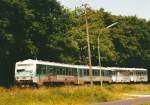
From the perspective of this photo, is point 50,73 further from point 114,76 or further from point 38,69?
point 114,76

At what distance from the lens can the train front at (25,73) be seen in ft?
172

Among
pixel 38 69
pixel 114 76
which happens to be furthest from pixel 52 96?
pixel 114 76

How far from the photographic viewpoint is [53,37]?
67500 millimetres

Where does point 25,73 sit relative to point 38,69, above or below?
below

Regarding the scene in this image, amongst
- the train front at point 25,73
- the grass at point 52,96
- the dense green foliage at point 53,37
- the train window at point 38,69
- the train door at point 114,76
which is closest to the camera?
the grass at point 52,96

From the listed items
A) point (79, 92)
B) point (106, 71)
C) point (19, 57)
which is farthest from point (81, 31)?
point (79, 92)

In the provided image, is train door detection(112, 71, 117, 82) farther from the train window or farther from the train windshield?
the train window

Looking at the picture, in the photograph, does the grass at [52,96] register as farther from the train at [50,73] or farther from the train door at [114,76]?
the train door at [114,76]

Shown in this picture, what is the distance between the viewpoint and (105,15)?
102 m

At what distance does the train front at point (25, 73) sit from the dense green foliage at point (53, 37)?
4.09 m

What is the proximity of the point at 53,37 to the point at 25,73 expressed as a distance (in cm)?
1483

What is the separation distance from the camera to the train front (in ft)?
172

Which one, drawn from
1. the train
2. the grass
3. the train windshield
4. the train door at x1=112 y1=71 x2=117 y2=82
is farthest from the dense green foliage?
the grass

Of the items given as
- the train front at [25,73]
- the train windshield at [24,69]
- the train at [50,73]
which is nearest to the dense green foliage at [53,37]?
the train windshield at [24,69]
